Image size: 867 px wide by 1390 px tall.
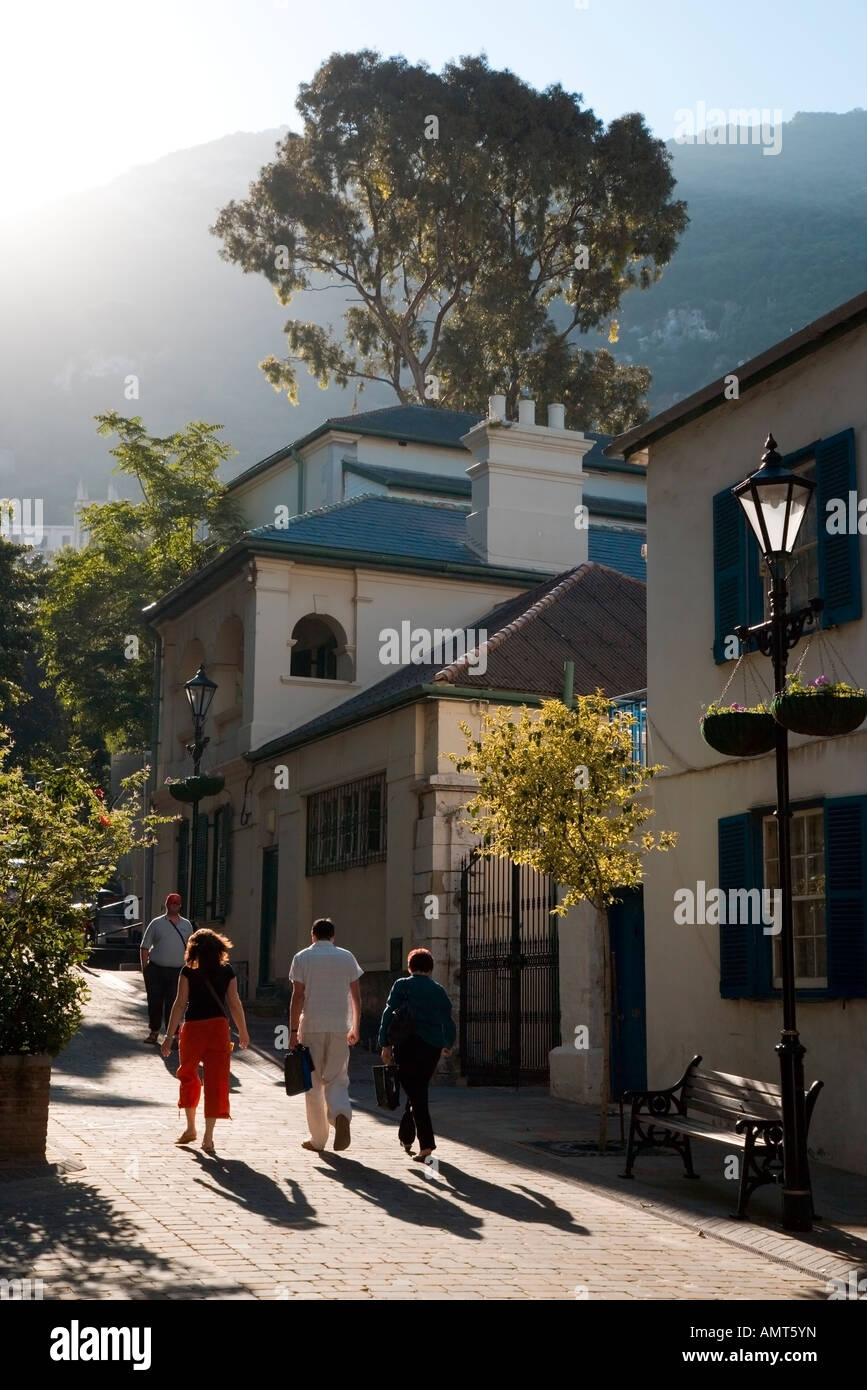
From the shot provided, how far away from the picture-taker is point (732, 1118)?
A: 11.3m

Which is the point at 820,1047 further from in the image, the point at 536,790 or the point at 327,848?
the point at 327,848

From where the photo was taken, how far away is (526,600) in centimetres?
2633

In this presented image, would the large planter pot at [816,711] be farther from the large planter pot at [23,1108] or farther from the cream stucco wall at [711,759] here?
the large planter pot at [23,1108]

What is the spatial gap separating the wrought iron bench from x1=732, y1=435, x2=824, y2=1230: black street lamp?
0.20 meters

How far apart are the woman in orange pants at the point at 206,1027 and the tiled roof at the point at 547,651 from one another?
27.8 ft

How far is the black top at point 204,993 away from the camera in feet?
40.4

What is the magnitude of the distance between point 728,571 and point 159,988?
822cm

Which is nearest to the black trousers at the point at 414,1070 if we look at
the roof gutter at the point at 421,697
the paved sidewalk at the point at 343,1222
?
the paved sidewalk at the point at 343,1222

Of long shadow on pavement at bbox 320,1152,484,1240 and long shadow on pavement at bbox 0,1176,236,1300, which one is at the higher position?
long shadow on pavement at bbox 0,1176,236,1300

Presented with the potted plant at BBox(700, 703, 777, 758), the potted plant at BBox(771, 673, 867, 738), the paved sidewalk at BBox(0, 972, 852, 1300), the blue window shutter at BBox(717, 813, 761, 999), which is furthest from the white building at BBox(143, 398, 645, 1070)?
the potted plant at BBox(771, 673, 867, 738)

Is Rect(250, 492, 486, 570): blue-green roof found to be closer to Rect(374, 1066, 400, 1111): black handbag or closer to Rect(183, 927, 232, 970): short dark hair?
Rect(183, 927, 232, 970): short dark hair

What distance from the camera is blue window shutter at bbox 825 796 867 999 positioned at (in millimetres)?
12703
